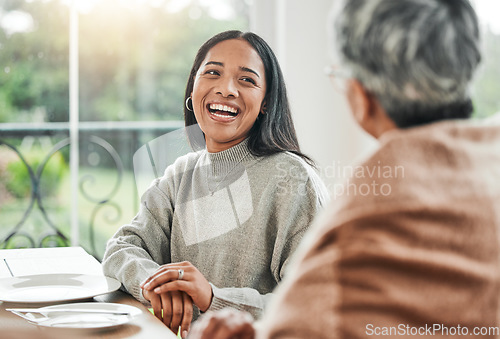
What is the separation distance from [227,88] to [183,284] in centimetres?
56

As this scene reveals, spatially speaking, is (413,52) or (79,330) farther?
(79,330)

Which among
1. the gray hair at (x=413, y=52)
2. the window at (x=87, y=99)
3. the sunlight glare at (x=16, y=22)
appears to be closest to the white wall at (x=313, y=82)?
the window at (x=87, y=99)

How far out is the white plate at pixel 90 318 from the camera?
1.07 metres

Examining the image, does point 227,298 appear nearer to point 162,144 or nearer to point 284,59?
point 162,144

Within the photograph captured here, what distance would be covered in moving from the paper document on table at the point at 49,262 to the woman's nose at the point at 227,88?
0.55 m

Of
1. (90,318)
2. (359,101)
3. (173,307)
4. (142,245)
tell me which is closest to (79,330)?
(90,318)

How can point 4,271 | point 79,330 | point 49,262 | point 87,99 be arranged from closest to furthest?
point 79,330 → point 4,271 → point 49,262 → point 87,99

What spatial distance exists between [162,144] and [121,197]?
1482 millimetres

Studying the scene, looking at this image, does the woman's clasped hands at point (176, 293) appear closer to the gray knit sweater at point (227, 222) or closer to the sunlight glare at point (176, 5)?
the gray knit sweater at point (227, 222)

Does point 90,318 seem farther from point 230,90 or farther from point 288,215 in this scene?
point 230,90

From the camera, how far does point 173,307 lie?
4.11ft

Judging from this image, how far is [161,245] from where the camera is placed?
5.28ft

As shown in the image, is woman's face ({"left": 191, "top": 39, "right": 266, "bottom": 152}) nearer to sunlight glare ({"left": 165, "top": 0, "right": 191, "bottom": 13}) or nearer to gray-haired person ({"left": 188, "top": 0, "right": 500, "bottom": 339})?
gray-haired person ({"left": 188, "top": 0, "right": 500, "bottom": 339})

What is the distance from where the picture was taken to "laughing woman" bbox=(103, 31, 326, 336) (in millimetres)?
1480
